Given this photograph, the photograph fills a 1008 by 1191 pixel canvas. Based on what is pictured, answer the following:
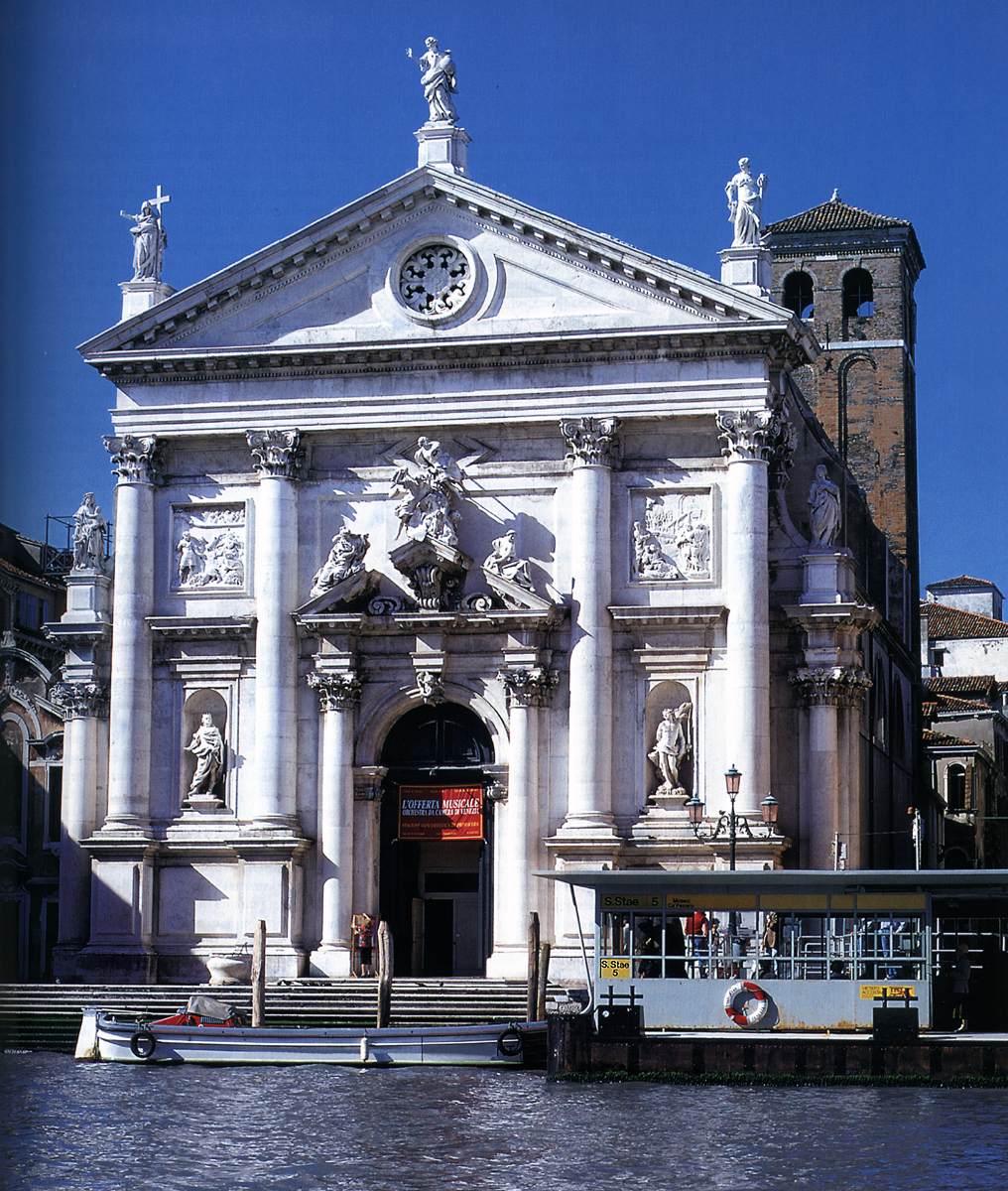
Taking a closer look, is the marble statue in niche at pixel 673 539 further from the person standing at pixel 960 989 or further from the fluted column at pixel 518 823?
the person standing at pixel 960 989

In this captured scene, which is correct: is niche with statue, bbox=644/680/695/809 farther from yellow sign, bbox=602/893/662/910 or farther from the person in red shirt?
yellow sign, bbox=602/893/662/910

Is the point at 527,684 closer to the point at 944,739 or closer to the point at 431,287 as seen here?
the point at 431,287

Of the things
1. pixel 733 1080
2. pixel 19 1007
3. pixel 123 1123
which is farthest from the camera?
pixel 19 1007

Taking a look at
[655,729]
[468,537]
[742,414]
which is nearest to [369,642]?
[468,537]

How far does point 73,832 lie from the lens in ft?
133

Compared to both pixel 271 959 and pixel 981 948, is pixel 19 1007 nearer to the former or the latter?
pixel 271 959

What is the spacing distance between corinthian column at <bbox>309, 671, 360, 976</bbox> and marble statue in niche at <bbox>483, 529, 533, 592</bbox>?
342 centimetres

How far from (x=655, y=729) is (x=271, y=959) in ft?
27.4

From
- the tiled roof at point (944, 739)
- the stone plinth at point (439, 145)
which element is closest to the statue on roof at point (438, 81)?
the stone plinth at point (439, 145)

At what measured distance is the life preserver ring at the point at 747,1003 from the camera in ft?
96.8

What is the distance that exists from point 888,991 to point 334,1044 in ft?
27.4

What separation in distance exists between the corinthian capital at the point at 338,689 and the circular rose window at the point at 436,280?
711 cm

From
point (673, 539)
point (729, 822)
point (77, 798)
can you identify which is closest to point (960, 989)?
point (729, 822)

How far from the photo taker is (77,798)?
40.8 meters
